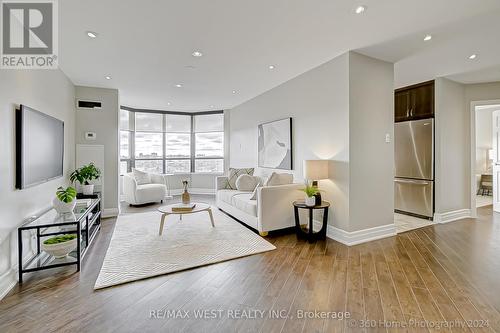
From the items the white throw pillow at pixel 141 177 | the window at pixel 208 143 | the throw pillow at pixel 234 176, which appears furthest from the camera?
the window at pixel 208 143

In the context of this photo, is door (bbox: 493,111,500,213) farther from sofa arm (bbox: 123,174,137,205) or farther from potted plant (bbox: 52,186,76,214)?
sofa arm (bbox: 123,174,137,205)

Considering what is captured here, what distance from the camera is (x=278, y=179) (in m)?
4.11

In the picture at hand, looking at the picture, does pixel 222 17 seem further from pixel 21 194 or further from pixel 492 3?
pixel 21 194

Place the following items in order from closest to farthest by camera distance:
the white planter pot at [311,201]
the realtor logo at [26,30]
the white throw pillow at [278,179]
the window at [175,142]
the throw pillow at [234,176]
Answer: the realtor logo at [26,30]
the white planter pot at [311,201]
the white throw pillow at [278,179]
the throw pillow at [234,176]
the window at [175,142]

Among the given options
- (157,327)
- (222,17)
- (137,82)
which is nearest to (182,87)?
(137,82)

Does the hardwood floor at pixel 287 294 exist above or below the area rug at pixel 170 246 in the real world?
below

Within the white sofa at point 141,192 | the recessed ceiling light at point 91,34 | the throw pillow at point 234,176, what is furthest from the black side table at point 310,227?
the white sofa at point 141,192

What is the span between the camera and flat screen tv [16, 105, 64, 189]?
2467 millimetres

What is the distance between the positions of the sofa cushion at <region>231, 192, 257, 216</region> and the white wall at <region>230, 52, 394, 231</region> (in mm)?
1155

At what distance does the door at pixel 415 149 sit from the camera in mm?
4504

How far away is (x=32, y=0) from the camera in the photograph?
87.0 inches

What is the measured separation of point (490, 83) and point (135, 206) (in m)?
8.11

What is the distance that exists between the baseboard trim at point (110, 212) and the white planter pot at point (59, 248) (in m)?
2.52

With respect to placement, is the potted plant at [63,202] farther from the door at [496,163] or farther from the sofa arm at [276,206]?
the door at [496,163]
